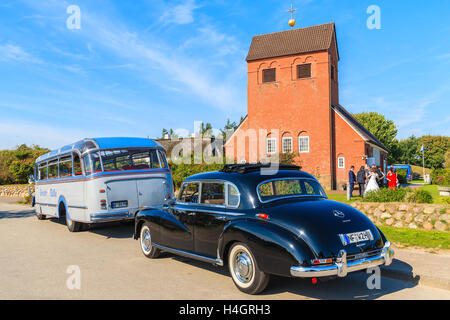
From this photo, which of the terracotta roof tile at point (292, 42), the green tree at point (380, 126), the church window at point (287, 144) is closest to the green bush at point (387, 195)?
the church window at point (287, 144)

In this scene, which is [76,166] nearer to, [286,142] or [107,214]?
[107,214]

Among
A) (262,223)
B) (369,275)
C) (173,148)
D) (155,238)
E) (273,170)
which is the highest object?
(173,148)

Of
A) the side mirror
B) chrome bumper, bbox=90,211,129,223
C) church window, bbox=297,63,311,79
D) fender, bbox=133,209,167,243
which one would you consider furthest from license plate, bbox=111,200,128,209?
church window, bbox=297,63,311,79

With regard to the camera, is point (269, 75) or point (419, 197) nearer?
point (419, 197)

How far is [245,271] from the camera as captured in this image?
554 centimetres

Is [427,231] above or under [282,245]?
under

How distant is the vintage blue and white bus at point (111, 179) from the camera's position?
35.3 ft

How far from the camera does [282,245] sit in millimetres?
4984

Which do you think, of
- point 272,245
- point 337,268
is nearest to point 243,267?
point 272,245

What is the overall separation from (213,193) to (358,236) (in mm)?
2381

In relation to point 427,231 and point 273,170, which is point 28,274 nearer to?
point 273,170

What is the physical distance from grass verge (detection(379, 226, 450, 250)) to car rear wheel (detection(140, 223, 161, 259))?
213 inches

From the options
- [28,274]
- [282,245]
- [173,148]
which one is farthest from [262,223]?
[173,148]
